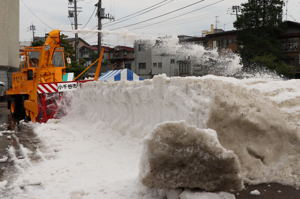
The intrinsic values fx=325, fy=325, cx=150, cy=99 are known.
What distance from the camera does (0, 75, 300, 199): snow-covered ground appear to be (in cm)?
374

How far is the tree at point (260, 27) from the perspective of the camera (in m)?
35.7

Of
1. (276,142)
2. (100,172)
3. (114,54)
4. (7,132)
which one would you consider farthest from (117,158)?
(114,54)

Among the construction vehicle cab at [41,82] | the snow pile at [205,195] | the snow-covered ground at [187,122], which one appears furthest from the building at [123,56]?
the snow pile at [205,195]

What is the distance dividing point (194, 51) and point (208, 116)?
8.95m

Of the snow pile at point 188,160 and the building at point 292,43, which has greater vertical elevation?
the building at point 292,43

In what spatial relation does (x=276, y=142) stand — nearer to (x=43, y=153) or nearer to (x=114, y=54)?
(x=43, y=153)

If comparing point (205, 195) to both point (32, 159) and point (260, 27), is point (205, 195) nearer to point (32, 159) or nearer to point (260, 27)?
point (32, 159)

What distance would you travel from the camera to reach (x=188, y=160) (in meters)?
3.13

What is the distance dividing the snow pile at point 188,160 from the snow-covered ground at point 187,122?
143 mm

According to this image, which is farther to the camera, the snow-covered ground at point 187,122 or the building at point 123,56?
the building at point 123,56

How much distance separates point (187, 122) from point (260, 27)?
3546cm

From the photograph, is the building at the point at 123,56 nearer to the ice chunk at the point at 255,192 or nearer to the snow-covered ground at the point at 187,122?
the snow-covered ground at the point at 187,122

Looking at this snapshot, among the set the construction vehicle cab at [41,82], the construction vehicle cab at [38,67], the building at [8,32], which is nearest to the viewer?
the building at [8,32]

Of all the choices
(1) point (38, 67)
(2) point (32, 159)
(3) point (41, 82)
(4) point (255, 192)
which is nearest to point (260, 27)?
(1) point (38, 67)
